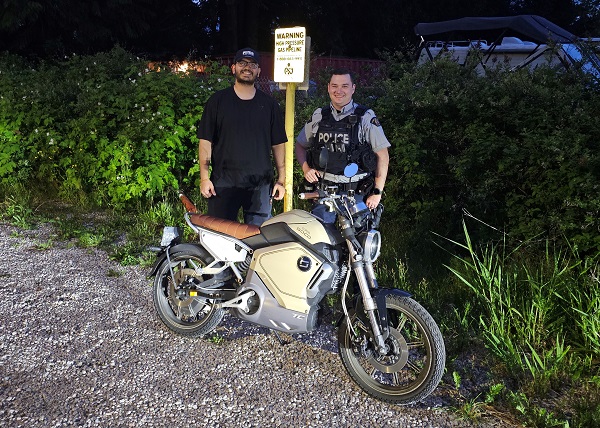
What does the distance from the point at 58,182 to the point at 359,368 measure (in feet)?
20.3

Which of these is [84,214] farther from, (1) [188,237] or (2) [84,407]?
(2) [84,407]

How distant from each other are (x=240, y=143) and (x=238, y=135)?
62mm

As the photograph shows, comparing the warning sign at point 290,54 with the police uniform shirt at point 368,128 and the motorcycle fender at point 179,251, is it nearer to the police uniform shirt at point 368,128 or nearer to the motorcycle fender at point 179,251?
the police uniform shirt at point 368,128

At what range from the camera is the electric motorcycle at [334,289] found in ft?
10.4

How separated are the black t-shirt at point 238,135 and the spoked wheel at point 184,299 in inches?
29.6

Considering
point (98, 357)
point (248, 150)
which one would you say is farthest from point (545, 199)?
point (98, 357)

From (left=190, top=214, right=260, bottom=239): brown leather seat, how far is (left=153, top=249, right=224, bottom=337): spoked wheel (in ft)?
0.77

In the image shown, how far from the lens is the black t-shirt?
436 centimetres

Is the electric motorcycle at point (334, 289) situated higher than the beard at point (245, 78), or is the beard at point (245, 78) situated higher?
the beard at point (245, 78)

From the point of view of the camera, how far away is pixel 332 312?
446 centimetres

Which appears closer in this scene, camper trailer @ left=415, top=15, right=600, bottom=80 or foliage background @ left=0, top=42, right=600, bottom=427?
foliage background @ left=0, top=42, right=600, bottom=427

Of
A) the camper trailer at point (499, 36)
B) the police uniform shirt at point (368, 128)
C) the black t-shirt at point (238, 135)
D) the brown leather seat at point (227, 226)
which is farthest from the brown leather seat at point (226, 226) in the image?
the camper trailer at point (499, 36)

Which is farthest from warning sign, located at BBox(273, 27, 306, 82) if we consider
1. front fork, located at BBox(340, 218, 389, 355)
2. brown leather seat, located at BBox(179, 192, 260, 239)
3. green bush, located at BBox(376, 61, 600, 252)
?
front fork, located at BBox(340, 218, 389, 355)

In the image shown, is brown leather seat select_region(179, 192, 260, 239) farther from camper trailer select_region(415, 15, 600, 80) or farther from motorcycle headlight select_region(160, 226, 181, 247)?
camper trailer select_region(415, 15, 600, 80)
